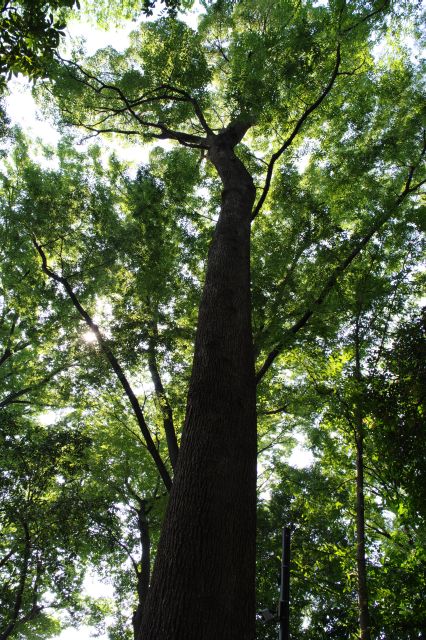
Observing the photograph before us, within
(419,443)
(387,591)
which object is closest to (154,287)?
(419,443)

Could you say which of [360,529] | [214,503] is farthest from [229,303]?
[360,529]

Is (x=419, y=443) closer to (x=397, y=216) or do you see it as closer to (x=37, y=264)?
(x=397, y=216)

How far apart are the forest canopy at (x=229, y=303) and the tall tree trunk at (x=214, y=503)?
18mm

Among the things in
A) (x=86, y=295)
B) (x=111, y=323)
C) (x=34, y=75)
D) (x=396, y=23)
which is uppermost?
(x=396, y=23)

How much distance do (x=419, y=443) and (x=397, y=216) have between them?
5183mm

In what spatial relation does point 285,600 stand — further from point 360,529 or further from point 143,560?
point 143,560

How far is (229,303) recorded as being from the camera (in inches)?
144

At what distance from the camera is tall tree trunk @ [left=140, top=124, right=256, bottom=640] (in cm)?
183

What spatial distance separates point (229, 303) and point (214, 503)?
1.90 meters

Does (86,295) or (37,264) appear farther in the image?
(37,264)

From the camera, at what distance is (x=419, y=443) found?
4.25 m

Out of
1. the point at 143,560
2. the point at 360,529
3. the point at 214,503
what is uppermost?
the point at 360,529

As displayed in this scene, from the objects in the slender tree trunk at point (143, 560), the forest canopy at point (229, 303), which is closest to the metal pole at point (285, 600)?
the forest canopy at point (229, 303)

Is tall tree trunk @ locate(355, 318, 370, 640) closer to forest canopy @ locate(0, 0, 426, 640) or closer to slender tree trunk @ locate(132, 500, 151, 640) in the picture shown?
forest canopy @ locate(0, 0, 426, 640)
